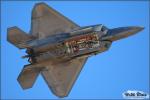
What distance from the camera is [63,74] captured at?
38656 mm

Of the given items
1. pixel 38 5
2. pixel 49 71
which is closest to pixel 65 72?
pixel 49 71

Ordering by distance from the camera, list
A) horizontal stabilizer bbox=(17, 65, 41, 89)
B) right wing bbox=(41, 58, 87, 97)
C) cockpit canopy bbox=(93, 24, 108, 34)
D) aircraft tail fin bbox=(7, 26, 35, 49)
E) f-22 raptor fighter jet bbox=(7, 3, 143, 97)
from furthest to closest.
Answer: right wing bbox=(41, 58, 87, 97) → horizontal stabilizer bbox=(17, 65, 41, 89) → aircraft tail fin bbox=(7, 26, 35, 49) → cockpit canopy bbox=(93, 24, 108, 34) → f-22 raptor fighter jet bbox=(7, 3, 143, 97)

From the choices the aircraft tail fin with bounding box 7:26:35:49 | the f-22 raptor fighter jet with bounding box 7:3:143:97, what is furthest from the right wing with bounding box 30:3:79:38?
the aircraft tail fin with bounding box 7:26:35:49

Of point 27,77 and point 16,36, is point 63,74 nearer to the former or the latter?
point 27,77

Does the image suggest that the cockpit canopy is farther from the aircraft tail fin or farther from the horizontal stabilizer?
the horizontal stabilizer

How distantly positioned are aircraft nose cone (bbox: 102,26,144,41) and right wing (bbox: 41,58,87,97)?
142 inches

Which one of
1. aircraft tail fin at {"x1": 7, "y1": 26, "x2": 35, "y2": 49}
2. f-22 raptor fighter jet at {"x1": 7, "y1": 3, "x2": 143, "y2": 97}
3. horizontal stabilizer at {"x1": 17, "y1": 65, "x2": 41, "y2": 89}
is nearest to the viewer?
f-22 raptor fighter jet at {"x1": 7, "y1": 3, "x2": 143, "y2": 97}

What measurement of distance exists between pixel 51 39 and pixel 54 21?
8.74ft

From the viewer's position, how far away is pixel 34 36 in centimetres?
3775

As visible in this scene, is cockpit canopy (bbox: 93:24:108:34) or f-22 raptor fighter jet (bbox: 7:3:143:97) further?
cockpit canopy (bbox: 93:24:108:34)

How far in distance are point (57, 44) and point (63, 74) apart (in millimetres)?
3817

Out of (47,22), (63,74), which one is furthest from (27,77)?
(47,22)

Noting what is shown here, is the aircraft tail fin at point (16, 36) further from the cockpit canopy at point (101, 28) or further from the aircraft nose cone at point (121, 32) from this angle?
the aircraft nose cone at point (121, 32)

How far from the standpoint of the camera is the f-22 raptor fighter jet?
36094 millimetres
